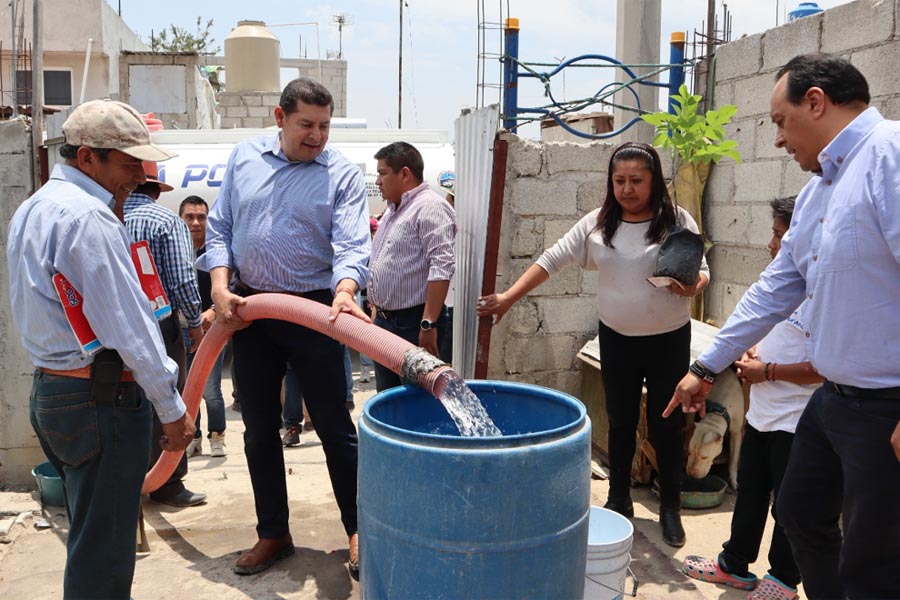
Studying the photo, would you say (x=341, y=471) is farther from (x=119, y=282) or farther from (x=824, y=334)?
(x=824, y=334)

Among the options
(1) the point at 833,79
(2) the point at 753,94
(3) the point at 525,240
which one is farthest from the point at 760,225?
(1) the point at 833,79

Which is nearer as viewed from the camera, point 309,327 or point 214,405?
point 309,327

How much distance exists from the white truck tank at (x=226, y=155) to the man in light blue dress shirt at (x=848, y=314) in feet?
20.8

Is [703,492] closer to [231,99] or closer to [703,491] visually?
[703,491]

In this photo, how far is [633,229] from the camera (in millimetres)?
3820

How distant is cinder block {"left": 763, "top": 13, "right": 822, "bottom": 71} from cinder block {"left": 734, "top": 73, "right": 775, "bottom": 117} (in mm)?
83

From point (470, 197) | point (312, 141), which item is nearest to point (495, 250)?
point (470, 197)

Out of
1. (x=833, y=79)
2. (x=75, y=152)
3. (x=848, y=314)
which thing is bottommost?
(x=848, y=314)

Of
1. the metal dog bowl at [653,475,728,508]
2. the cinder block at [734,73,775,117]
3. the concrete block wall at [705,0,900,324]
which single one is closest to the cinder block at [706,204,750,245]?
the concrete block wall at [705,0,900,324]

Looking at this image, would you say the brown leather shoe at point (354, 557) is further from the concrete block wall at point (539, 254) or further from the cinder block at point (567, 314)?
the cinder block at point (567, 314)

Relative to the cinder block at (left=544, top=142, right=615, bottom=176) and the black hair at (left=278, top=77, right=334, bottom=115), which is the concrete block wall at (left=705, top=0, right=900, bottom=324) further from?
the black hair at (left=278, top=77, right=334, bottom=115)

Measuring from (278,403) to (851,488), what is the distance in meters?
2.33

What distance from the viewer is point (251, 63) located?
15.5 meters

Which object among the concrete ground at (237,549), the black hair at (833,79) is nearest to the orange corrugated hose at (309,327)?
the concrete ground at (237,549)
